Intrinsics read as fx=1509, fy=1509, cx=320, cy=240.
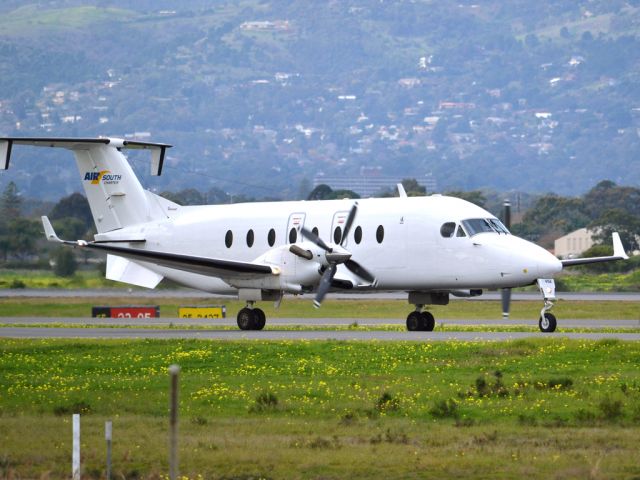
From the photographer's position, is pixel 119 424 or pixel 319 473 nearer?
pixel 319 473

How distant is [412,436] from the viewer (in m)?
24.1

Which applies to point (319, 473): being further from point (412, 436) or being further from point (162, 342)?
point (162, 342)

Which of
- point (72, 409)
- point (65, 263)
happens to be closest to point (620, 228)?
point (65, 263)

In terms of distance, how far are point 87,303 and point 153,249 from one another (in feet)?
54.8

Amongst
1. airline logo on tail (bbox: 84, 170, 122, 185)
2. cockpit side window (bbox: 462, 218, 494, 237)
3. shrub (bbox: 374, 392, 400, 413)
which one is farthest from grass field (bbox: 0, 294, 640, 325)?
shrub (bbox: 374, 392, 400, 413)

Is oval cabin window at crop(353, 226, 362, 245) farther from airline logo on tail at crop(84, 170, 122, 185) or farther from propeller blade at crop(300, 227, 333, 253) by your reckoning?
airline logo on tail at crop(84, 170, 122, 185)

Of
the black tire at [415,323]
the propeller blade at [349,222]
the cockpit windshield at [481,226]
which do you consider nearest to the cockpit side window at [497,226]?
the cockpit windshield at [481,226]

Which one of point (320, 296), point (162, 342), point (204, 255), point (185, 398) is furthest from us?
point (204, 255)

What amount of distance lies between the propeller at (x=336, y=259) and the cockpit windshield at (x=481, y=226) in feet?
10.8

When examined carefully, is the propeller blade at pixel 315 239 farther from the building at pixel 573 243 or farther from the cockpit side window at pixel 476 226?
the building at pixel 573 243

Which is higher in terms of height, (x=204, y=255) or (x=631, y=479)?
(x=204, y=255)

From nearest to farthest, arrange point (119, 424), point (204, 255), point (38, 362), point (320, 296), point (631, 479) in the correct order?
point (631, 479)
point (119, 424)
point (38, 362)
point (320, 296)
point (204, 255)

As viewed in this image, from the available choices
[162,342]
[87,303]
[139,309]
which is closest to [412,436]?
[162,342]

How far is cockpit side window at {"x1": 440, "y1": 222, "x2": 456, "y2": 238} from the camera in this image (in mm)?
42594
